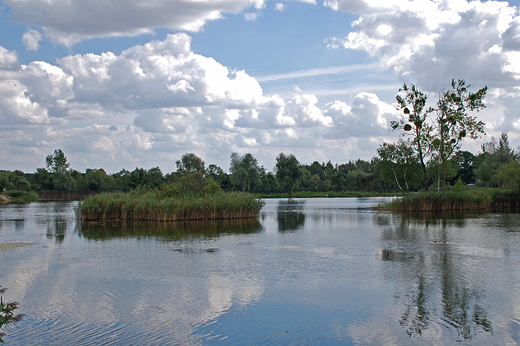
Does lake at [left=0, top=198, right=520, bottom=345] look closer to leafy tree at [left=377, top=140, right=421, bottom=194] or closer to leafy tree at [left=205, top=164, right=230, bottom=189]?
leafy tree at [left=377, top=140, right=421, bottom=194]

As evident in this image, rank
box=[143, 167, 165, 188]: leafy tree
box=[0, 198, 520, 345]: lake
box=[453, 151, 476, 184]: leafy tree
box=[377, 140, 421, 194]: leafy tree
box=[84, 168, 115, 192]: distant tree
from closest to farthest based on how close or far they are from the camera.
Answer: box=[0, 198, 520, 345]: lake → box=[377, 140, 421, 194]: leafy tree → box=[143, 167, 165, 188]: leafy tree → box=[453, 151, 476, 184]: leafy tree → box=[84, 168, 115, 192]: distant tree

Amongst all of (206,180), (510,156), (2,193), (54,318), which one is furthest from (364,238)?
(2,193)

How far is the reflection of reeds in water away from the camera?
71.2ft

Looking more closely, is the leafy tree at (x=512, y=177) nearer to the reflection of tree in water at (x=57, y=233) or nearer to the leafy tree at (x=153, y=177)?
the reflection of tree in water at (x=57, y=233)

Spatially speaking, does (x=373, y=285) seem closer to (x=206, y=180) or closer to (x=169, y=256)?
(x=169, y=256)

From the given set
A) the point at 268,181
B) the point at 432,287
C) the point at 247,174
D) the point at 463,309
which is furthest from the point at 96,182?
the point at 463,309

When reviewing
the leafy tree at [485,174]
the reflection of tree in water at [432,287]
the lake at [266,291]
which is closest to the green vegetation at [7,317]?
the lake at [266,291]

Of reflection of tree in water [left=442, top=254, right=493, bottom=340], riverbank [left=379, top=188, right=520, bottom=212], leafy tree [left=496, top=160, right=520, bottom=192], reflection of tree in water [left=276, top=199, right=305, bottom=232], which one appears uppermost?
leafy tree [left=496, top=160, right=520, bottom=192]

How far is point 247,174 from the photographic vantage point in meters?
95.6

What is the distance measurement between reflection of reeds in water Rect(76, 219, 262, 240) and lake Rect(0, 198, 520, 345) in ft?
7.49

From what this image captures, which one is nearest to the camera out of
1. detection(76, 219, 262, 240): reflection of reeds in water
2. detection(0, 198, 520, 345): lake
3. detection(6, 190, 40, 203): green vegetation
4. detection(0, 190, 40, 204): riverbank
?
detection(0, 198, 520, 345): lake

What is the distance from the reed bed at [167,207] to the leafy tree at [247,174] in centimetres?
6235

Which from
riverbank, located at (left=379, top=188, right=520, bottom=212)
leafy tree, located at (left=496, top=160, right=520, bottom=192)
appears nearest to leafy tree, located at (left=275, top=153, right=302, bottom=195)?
leafy tree, located at (left=496, top=160, right=520, bottom=192)

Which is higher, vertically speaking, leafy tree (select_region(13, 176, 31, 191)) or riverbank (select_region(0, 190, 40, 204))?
leafy tree (select_region(13, 176, 31, 191))
